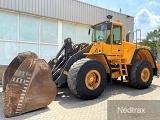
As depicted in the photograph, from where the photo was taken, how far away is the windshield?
8.42 meters

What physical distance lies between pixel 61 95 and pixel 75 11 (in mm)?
7963

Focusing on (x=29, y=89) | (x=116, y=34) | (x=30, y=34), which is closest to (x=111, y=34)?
(x=116, y=34)

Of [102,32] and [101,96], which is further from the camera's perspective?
[102,32]

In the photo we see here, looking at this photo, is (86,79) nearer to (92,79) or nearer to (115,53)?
(92,79)

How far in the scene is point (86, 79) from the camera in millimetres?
7055

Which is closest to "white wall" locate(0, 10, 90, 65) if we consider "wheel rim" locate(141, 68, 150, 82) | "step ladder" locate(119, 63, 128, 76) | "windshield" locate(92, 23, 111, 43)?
"windshield" locate(92, 23, 111, 43)

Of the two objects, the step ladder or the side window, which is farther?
the step ladder

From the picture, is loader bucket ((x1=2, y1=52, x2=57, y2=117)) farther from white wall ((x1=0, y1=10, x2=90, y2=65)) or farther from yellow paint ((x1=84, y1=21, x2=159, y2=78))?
white wall ((x1=0, y1=10, x2=90, y2=65))

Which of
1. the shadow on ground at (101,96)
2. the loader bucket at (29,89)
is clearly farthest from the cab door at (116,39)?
the loader bucket at (29,89)

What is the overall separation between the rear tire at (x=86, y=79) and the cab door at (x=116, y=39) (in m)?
1.38

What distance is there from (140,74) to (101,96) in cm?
223

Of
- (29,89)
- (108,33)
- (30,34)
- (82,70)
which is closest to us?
(29,89)

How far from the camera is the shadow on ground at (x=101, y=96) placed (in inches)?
267

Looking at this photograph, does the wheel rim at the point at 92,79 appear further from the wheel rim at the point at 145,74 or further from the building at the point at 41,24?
the building at the point at 41,24
